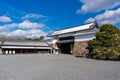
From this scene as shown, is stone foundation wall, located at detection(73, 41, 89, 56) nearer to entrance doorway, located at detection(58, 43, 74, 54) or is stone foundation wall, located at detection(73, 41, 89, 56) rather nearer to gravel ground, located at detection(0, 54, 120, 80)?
entrance doorway, located at detection(58, 43, 74, 54)

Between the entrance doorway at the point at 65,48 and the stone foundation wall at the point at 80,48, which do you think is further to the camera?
the entrance doorway at the point at 65,48

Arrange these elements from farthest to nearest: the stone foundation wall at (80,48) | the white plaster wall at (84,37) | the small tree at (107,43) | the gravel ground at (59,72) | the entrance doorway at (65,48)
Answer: the entrance doorway at (65,48) < the stone foundation wall at (80,48) < the white plaster wall at (84,37) < the small tree at (107,43) < the gravel ground at (59,72)

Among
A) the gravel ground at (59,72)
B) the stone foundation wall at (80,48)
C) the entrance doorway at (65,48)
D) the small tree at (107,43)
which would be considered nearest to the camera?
the gravel ground at (59,72)

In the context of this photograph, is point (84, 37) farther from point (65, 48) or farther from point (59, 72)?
point (59, 72)

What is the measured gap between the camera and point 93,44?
56.5ft

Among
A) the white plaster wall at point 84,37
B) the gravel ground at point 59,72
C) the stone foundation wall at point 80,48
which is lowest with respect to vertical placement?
the gravel ground at point 59,72

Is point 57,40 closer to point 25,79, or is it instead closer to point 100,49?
point 100,49

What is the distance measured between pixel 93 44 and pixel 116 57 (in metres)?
3.18

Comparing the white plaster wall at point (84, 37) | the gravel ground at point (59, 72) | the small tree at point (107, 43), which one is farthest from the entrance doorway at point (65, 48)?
the gravel ground at point (59, 72)

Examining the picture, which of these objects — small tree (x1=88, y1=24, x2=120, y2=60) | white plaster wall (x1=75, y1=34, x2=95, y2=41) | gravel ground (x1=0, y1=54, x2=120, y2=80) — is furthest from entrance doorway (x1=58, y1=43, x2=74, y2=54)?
gravel ground (x1=0, y1=54, x2=120, y2=80)

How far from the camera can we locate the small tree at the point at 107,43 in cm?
1517

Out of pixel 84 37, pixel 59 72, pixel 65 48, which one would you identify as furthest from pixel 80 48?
pixel 59 72

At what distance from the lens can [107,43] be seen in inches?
631

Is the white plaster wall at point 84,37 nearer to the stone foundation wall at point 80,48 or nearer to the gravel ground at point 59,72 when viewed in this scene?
the stone foundation wall at point 80,48
